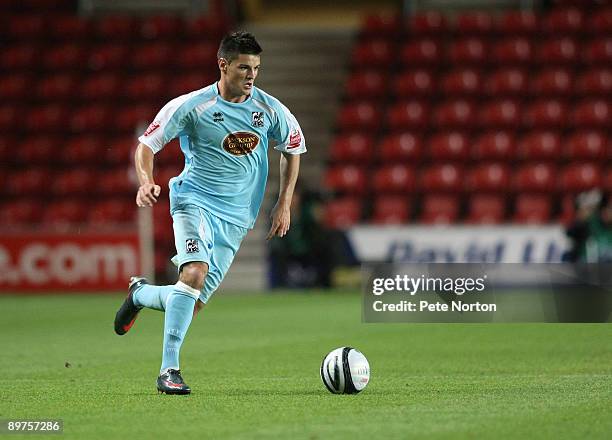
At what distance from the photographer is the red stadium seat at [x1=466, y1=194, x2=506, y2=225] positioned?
1928cm

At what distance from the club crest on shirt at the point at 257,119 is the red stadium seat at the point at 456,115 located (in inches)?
534

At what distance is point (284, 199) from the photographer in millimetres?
7719

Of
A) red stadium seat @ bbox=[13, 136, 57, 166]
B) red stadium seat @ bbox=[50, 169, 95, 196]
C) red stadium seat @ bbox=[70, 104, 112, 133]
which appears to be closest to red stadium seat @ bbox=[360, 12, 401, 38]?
red stadium seat @ bbox=[70, 104, 112, 133]

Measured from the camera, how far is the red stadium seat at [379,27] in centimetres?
2264

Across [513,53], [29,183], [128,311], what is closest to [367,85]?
[513,53]

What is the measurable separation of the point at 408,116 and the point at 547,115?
7.92ft

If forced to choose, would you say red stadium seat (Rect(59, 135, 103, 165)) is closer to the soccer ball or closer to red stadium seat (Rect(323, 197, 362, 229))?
red stadium seat (Rect(323, 197, 362, 229))

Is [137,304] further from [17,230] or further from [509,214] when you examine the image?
[509,214]

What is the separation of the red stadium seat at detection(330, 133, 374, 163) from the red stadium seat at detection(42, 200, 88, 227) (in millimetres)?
4490

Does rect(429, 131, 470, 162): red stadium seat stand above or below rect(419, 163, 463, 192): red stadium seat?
above

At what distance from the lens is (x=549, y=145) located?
20.2 metres

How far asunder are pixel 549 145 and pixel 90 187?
8044 millimetres

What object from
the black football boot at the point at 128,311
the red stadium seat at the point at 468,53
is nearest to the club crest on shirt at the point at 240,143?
the black football boot at the point at 128,311

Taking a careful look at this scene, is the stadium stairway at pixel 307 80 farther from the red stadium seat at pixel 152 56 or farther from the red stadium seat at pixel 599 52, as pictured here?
the red stadium seat at pixel 599 52
